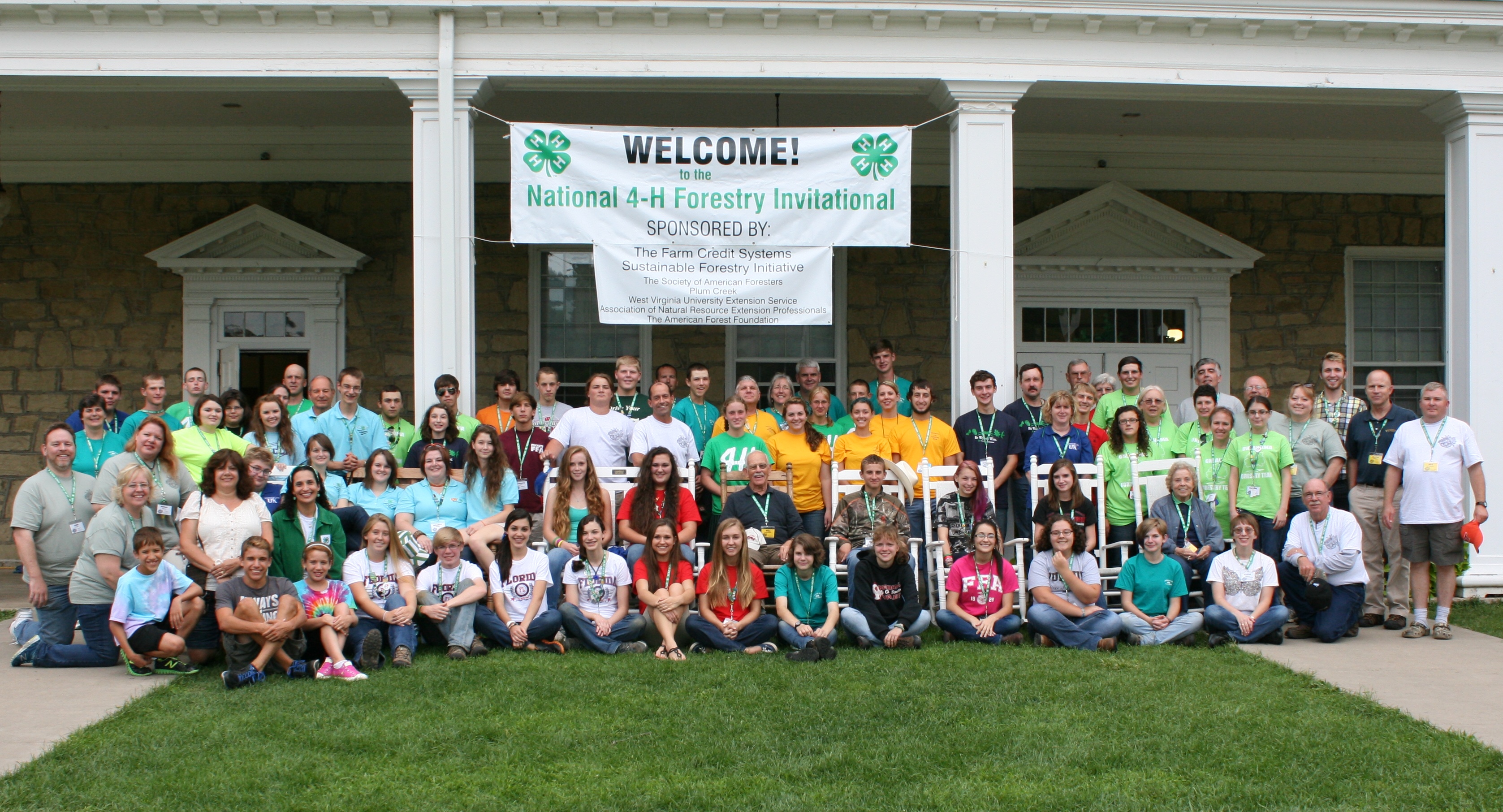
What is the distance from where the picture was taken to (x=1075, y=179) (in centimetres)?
1146

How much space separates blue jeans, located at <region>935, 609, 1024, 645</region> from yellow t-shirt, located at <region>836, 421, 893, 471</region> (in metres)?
1.29

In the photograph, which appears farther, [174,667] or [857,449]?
[857,449]

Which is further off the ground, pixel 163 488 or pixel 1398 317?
pixel 1398 317

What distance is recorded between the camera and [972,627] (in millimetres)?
6840

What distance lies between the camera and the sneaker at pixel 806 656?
633 cm

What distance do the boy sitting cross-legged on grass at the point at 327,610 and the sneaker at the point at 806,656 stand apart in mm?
2230

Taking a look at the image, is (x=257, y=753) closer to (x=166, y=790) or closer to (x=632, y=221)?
(x=166, y=790)

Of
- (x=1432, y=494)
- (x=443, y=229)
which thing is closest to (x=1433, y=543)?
(x=1432, y=494)

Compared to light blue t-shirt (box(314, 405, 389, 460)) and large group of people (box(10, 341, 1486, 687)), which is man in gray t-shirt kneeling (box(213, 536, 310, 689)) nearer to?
large group of people (box(10, 341, 1486, 687))

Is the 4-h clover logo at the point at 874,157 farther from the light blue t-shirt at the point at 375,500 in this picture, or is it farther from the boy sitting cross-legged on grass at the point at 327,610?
the boy sitting cross-legged on grass at the point at 327,610

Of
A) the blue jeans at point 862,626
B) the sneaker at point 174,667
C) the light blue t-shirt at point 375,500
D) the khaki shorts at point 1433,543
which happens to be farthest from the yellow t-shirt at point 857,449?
the sneaker at point 174,667

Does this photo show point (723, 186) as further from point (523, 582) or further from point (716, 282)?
point (523, 582)

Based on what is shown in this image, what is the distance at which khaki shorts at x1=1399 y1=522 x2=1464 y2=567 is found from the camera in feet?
23.9

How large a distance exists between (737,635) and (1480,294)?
610 cm
